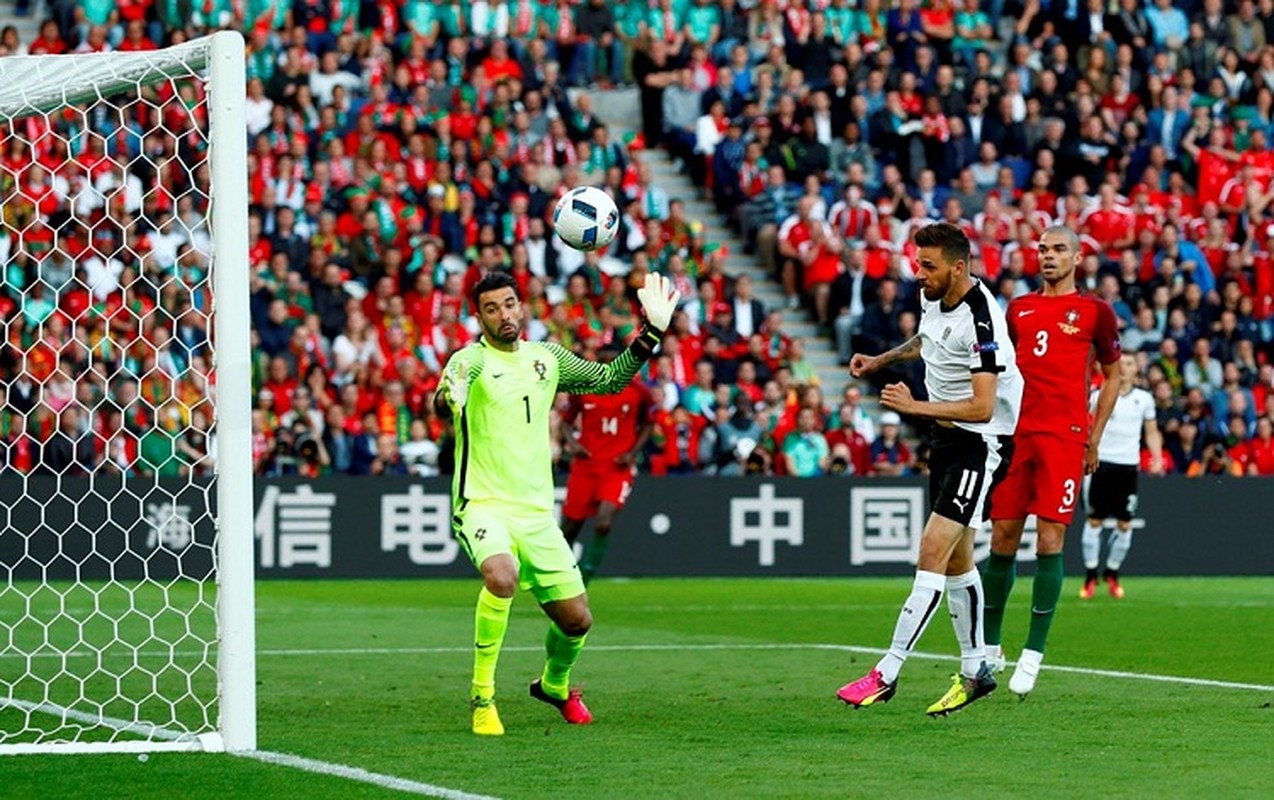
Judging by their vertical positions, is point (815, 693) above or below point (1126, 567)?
above

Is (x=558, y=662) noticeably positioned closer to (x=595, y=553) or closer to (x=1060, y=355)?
(x=1060, y=355)

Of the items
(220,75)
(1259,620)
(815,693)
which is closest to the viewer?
(220,75)

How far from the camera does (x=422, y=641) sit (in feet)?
49.0

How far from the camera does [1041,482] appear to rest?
11.0m

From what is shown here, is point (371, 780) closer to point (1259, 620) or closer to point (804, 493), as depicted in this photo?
point (1259, 620)

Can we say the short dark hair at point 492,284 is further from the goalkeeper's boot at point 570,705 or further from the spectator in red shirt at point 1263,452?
the spectator in red shirt at point 1263,452

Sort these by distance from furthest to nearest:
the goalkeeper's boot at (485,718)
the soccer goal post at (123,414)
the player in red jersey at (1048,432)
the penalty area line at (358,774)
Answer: the player in red jersey at (1048,432) < the goalkeeper's boot at (485,718) < the soccer goal post at (123,414) < the penalty area line at (358,774)

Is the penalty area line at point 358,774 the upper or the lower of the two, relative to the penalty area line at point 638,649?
upper

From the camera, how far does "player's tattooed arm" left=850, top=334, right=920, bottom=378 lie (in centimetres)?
1025

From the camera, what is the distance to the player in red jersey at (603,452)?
18.9 meters

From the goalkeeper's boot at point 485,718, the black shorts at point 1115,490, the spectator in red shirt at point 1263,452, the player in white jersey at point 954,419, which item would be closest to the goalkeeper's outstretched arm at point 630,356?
the player in white jersey at point 954,419

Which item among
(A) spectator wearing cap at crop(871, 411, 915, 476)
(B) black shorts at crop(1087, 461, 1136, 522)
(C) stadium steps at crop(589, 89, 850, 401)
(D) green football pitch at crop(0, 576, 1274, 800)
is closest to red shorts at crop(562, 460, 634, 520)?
(D) green football pitch at crop(0, 576, 1274, 800)

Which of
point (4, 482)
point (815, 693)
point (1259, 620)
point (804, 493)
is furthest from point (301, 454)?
point (815, 693)

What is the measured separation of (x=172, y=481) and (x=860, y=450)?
712cm
